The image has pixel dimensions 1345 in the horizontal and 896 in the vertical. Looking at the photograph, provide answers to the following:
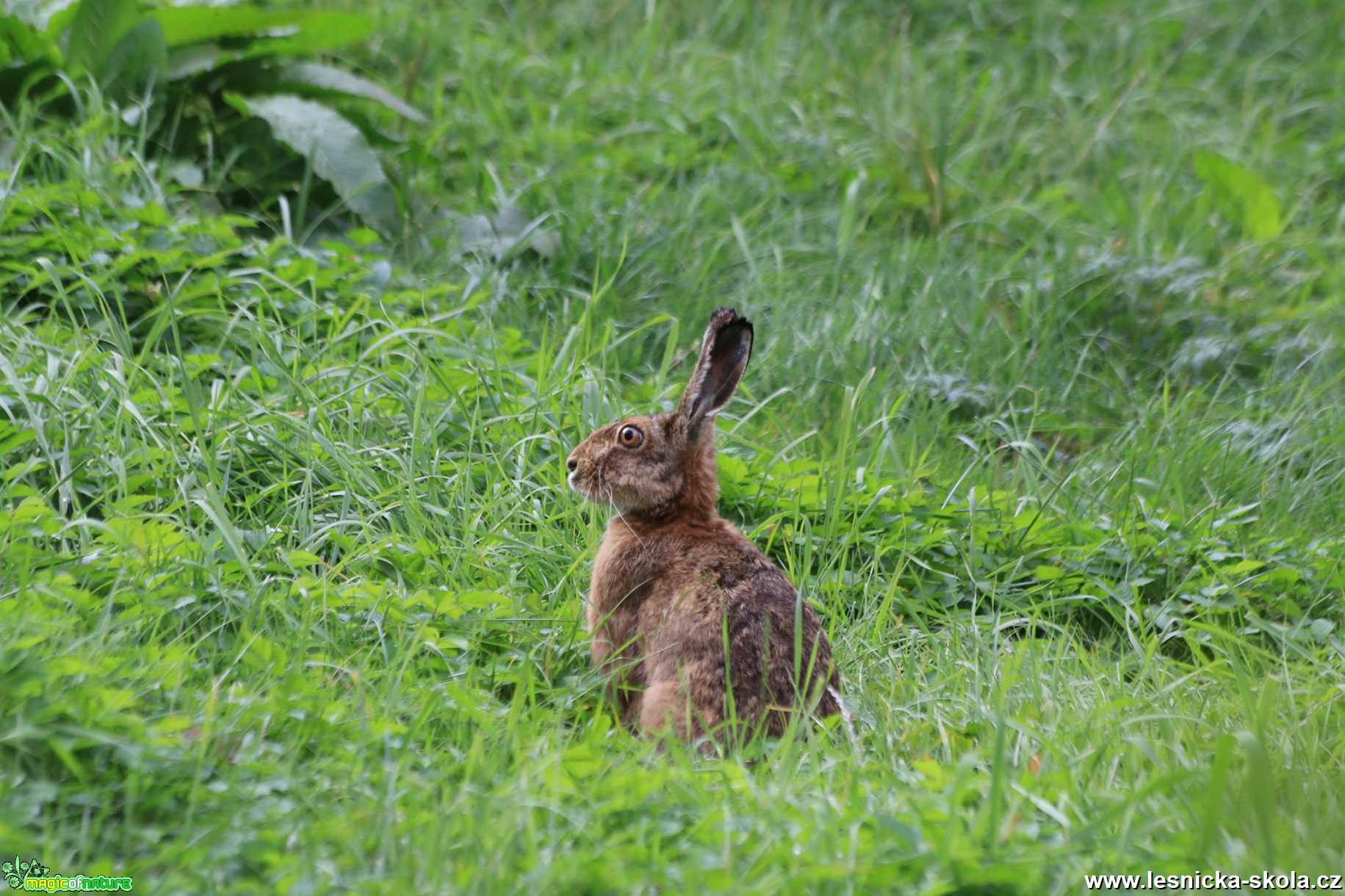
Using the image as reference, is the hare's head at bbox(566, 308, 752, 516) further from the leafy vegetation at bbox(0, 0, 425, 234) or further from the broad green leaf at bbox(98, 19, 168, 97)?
the broad green leaf at bbox(98, 19, 168, 97)

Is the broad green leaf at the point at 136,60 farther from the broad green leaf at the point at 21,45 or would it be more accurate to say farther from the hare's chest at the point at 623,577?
the hare's chest at the point at 623,577

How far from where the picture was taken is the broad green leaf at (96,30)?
6.46m

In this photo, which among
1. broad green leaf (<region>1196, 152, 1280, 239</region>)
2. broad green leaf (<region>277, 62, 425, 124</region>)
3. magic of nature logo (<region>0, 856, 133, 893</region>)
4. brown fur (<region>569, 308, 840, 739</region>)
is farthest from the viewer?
broad green leaf (<region>1196, 152, 1280, 239</region>)

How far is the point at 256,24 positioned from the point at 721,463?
3254mm

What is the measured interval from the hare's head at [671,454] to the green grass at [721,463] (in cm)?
30

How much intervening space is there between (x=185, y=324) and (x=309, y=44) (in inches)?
76.8

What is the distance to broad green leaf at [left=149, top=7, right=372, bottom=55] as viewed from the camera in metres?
6.70

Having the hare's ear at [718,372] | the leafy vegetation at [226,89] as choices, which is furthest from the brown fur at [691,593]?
the leafy vegetation at [226,89]

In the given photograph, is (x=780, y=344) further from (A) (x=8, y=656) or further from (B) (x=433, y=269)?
(A) (x=8, y=656)

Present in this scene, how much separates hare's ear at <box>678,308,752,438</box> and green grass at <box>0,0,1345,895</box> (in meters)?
0.57

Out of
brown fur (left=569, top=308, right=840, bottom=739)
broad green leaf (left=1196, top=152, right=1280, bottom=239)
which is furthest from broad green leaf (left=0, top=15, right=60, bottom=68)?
broad green leaf (left=1196, top=152, right=1280, bottom=239)

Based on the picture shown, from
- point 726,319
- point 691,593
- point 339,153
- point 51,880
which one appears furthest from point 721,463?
point 51,880

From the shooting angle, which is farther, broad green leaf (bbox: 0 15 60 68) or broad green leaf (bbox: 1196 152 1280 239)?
broad green leaf (bbox: 1196 152 1280 239)

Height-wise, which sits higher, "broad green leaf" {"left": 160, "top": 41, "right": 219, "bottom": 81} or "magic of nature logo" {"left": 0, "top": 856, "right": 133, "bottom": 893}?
"broad green leaf" {"left": 160, "top": 41, "right": 219, "bottom": 81}
